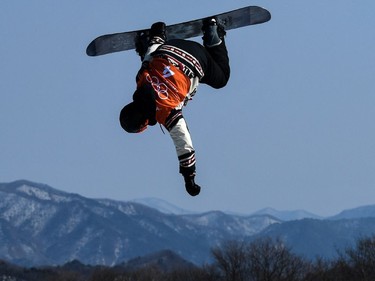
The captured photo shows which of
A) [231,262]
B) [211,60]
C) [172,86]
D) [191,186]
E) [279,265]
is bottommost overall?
[191,186]

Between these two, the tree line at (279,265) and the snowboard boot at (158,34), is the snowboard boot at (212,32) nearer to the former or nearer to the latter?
the snowboard boot at (158,34)

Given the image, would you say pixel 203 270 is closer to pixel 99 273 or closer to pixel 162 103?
pixel 99 273

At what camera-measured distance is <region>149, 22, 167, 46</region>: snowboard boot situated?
816 centimetres

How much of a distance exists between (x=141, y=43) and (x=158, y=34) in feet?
0.60

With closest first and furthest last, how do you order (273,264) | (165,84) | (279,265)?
1. (165,84)
2. (279,265)
3. (273,264)

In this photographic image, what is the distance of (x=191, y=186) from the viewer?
7.77 meters

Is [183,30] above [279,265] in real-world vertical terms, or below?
below

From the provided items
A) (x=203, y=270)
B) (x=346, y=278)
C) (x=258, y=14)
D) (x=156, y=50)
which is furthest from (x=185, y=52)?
(x=203, y=270)

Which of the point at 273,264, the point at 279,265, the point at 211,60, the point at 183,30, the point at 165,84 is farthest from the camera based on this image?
the point at 273,264

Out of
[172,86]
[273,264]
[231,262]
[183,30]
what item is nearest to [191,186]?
[172,86]

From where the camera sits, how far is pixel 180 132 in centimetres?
769

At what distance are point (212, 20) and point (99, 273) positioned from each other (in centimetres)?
13471

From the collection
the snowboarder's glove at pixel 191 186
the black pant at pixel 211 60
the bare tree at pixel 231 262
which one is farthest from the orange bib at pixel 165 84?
the bare tree at pixel 231 262

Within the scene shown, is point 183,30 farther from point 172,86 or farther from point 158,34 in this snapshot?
point 172,86
